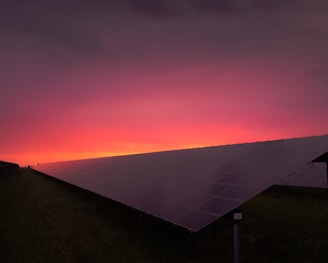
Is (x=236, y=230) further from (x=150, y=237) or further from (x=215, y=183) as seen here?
(x=150, y=237)

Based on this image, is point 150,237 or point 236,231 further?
point 150,237

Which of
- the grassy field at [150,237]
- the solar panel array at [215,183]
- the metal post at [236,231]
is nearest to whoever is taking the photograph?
the metal post at [236,231]

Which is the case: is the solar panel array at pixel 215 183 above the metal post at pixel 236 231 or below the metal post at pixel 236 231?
above

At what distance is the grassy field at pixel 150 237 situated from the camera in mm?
8188

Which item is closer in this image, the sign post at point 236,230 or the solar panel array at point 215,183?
the sign post at point 236,230

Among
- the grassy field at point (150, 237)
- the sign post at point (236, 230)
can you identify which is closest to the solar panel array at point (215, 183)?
the sign post at point (236, 230)

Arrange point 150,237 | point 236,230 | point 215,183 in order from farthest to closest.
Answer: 1. point 150,237
2. point 215,183
3. point 236,230

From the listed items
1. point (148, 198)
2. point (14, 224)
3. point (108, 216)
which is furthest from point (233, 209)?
point (14, 224)

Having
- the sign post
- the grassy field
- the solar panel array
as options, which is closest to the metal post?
the sign post

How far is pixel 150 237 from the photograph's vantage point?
967 cm

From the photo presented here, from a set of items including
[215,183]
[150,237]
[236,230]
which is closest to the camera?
[236,230]

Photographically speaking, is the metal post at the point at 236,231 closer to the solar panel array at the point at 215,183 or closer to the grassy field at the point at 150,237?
the solar panel array at the point at 215,183

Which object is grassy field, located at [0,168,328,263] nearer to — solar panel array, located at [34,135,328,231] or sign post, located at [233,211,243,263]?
solar panel array, located at [34,135,328,231]

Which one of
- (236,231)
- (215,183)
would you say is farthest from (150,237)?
(236,231)
